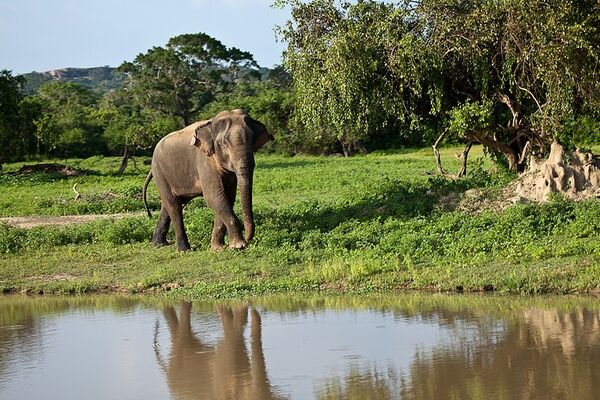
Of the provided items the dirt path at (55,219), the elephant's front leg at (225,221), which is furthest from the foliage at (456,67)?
the dirt path at (55,219)

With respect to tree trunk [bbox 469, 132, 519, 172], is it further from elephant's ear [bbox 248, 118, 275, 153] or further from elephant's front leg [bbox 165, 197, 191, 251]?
elephant's front leg [bbox 165, 197, 191, 251]

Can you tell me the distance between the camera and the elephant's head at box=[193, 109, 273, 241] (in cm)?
1742

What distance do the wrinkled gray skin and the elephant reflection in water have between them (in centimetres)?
445

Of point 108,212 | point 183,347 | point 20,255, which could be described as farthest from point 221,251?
point 108,212

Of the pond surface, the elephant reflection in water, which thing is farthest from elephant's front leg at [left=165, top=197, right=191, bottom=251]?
the elephant reflection in water

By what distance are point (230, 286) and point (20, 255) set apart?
6.35 metres

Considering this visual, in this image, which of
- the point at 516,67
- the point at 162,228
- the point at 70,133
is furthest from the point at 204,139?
the point at 70,133

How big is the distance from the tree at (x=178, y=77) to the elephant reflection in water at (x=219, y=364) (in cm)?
5046

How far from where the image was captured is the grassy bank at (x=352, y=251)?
14.4 meters

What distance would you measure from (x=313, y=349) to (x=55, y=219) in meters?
14.5

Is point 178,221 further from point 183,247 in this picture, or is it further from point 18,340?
point 18,340

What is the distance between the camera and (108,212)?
83.4 feet

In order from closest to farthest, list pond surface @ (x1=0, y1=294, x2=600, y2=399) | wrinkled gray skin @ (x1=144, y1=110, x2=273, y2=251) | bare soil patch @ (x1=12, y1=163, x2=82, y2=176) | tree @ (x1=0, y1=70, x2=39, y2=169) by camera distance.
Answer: pond surface @ (x1=0, y1=294, x2=600, y2=399), wrinkled gray skin @ (x1=144, y1=110, x2=273, y2=251), bare soil patch @ (x1=12, y1=163, x2=82, y2=176), tree @ (x1=0, y1=70, x2=39, y2=169)

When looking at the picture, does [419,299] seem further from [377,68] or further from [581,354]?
[377,68]
